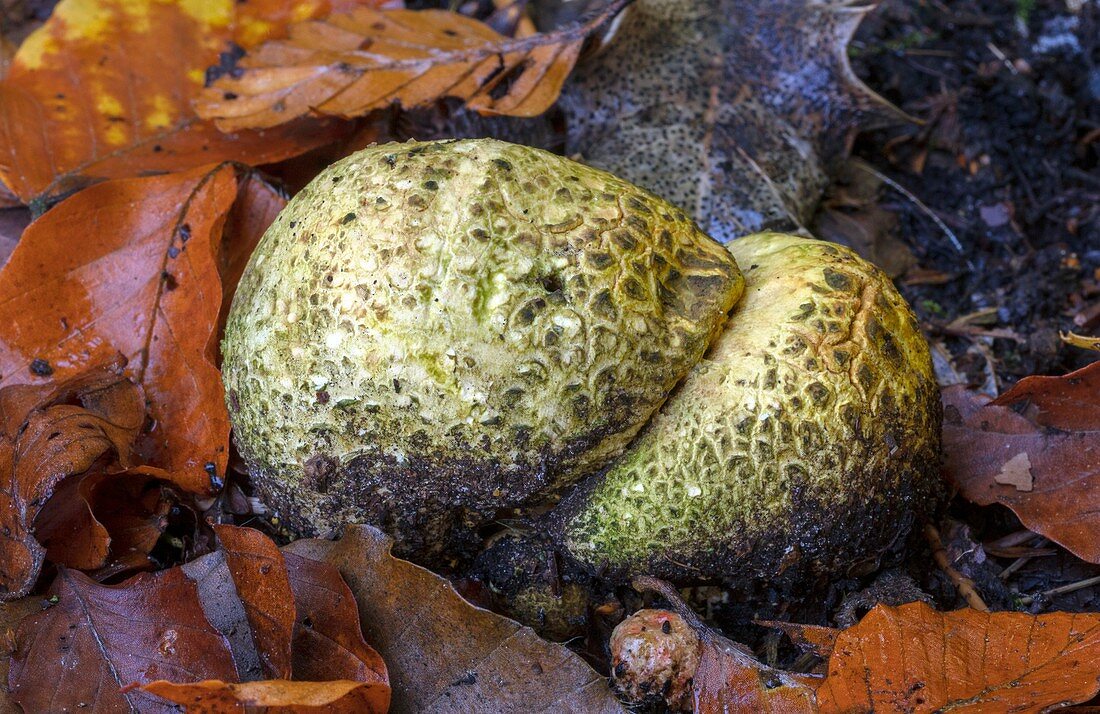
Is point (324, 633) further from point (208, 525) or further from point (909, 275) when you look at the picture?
point (909, 275)

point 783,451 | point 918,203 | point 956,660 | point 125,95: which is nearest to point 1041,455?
point 956,660

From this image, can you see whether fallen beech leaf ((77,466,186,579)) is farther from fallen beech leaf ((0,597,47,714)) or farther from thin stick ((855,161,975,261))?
thin stick ((855,161,975,261))

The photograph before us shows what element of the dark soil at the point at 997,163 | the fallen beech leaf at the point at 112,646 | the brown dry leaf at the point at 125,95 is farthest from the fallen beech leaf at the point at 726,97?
the fallen beech leaf at the point at 112,646

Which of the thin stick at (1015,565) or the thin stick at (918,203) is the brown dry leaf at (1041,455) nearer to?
the thin stick at (1015,565)

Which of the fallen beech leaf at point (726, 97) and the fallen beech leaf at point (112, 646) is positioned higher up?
the fallen beech leaf at point (726, 97)

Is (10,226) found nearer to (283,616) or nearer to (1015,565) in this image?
(283,616)

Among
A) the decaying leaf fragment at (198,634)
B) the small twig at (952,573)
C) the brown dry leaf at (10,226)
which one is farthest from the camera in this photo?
the brown dry leaf at (10,226)
